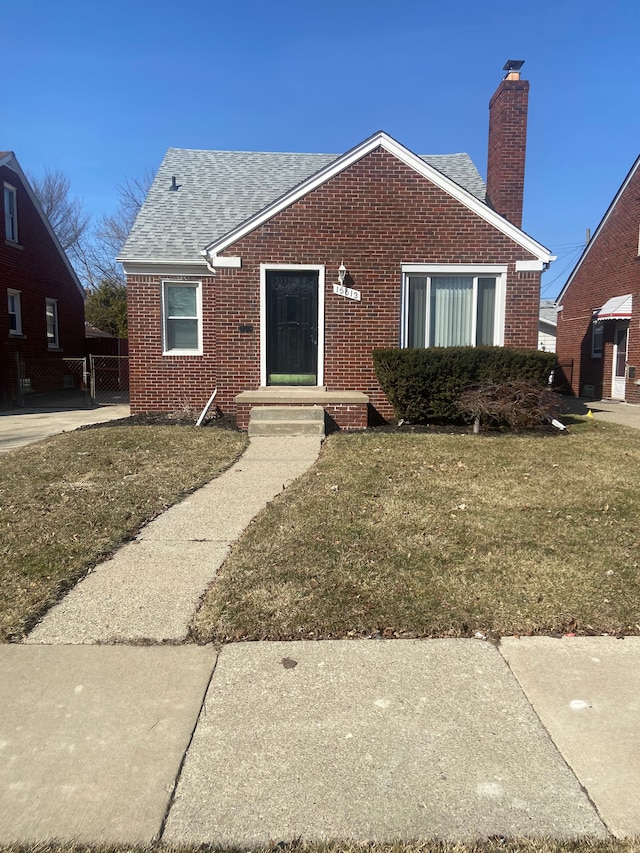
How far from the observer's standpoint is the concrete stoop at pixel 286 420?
9695 mm

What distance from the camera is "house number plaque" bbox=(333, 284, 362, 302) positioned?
1091 cm

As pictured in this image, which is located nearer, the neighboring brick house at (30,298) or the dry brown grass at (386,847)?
the dry brown grass at (386,847)

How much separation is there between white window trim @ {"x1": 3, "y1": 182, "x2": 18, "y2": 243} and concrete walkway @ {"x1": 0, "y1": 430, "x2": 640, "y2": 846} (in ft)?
58.9

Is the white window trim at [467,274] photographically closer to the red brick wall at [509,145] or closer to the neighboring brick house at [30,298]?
the red brick wall at [509,145]

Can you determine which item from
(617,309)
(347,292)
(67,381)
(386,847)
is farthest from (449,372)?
(67,381)

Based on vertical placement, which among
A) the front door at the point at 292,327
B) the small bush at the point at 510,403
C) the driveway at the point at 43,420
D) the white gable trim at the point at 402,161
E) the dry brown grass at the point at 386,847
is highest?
the white gable trim at the point at 402,161

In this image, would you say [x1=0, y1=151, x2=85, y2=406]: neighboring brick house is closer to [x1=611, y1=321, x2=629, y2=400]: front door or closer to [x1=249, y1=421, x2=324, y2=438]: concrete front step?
[x1=249, y1=421, x2=324, y2=438]: concrete front step

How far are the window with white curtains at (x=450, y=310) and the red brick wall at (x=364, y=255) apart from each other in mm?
297

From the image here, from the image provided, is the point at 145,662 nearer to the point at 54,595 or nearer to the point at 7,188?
the point at 54,595

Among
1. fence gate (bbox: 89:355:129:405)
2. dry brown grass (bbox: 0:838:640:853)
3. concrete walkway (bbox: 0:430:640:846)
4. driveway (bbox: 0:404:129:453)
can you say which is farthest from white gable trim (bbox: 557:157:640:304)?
dry brown grass (bbox: 0:838:640:853)

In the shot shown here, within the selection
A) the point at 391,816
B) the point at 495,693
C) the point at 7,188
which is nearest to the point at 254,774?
the point at 391,816

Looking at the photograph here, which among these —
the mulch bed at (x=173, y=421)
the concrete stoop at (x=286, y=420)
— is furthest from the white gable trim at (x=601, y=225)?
the mulch bed at (x=173, y=421)

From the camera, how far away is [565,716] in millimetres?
2617

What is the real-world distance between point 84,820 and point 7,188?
799 inches
